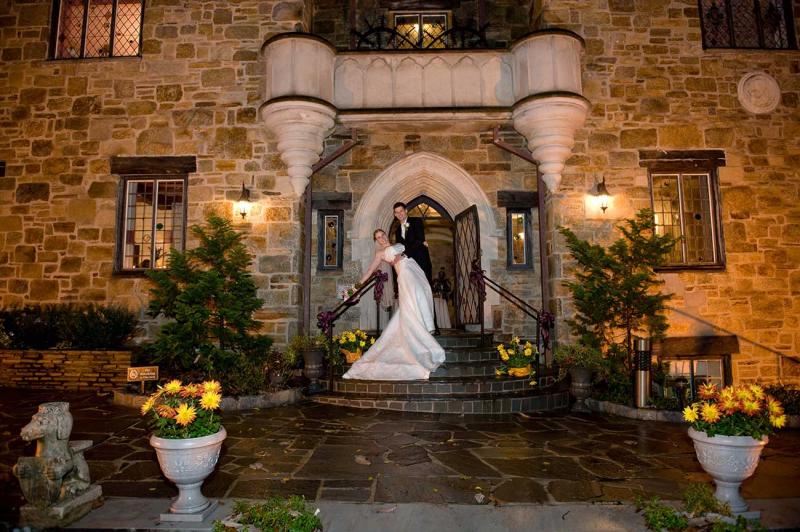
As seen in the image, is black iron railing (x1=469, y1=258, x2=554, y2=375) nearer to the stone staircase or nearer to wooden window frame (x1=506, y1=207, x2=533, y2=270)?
the stone staircase

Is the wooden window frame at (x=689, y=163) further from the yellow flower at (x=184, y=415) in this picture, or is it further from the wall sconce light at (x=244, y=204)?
the yellow flower at (x=184, y=415)

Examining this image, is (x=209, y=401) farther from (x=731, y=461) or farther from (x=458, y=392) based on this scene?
(x=458, y=392)

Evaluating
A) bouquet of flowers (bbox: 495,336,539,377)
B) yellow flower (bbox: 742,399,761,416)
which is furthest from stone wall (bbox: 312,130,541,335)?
yellow flower (bbox: 742,399,761,416)

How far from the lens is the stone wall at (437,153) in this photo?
8.93 metres

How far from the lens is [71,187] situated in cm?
880

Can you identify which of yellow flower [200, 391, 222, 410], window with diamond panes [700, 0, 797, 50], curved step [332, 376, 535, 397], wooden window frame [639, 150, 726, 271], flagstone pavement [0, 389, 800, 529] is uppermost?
window with diamond panes [700, 0, 797, 50]

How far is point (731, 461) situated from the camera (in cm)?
317

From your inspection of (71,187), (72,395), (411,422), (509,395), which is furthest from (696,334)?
(71,187)

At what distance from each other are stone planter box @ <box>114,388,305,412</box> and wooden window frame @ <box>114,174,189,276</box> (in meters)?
2.73

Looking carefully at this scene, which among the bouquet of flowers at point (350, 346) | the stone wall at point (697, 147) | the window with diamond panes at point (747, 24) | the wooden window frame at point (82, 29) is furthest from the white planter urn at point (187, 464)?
the window with diamond panes at point (747, 24)

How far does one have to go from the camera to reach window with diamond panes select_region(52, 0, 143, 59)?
9305mm

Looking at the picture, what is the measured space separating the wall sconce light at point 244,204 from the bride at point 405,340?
282 cm

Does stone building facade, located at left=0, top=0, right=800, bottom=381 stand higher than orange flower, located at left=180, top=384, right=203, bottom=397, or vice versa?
stone building facade, located at left=0, top=0, right=800, bottom=381

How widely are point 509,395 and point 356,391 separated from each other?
2.16 meters
